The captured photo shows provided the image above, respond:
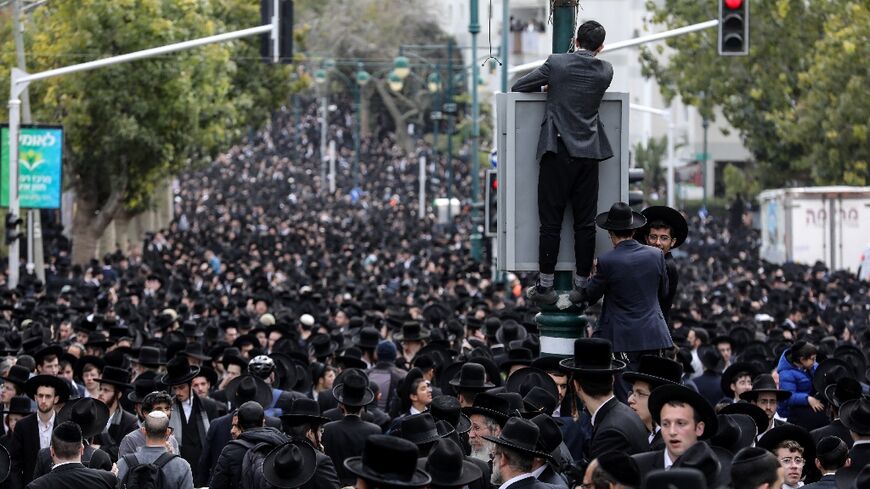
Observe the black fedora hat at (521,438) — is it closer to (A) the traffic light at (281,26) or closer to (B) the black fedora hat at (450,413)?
(B) the black fedora hat at (450,413)

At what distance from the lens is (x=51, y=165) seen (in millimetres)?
31531

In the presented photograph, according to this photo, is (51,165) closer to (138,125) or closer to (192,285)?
(192,285)

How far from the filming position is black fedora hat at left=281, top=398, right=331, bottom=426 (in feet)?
36.7

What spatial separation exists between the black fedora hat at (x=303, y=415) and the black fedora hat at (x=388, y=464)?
3.61 m

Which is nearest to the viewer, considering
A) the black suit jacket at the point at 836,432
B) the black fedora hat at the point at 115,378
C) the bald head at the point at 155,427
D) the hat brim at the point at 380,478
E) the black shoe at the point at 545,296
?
the hat brim at the point at 380,478

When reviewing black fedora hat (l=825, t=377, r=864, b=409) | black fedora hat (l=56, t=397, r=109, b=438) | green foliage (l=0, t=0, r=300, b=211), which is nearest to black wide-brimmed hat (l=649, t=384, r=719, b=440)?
black fedora hat (l=825, t=377, r=864, b=409)

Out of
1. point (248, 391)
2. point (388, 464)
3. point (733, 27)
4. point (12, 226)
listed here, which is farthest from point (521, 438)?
point (12, 226)

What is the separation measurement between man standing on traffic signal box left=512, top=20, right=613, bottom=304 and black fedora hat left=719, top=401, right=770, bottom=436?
179cm

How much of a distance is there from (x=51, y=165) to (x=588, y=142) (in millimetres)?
22630

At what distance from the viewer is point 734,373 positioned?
14898mm

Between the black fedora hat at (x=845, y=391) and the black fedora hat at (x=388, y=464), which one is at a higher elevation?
the black fedora hat at (x=388, y=464)

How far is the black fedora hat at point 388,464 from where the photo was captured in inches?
296

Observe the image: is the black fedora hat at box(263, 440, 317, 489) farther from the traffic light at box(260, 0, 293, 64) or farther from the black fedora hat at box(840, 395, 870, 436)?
the traffic light at box(260, 0, 293, 64)

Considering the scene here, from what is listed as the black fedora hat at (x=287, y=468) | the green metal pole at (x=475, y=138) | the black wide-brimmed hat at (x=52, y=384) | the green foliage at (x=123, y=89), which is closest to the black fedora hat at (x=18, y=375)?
the black wide-brimmed hat at (x=52, y=384)
